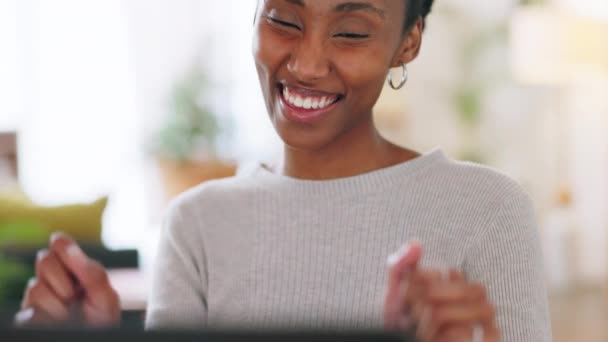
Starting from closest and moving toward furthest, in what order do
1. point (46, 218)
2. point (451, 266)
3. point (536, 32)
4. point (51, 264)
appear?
point (51, 264) → point (451, 266) → point (46, 218) → point (536, 32)

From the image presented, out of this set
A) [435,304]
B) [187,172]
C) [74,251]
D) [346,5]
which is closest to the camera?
[435,304]

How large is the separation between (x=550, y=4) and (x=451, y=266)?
179 inches

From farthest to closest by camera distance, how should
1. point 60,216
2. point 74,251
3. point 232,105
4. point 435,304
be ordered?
point 232,105 → point 60,216 → point 74,251 → point 435,304

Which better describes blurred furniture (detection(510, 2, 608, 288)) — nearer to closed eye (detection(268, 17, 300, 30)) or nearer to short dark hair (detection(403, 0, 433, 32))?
short dark hair (detection(403, 0, 433, 32))

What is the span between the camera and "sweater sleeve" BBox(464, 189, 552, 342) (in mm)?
1147

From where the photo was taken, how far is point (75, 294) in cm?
112

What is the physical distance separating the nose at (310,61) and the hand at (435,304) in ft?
1.35

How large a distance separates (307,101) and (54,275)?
355 mm

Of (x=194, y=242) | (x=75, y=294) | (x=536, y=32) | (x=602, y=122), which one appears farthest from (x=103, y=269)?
(x=602, y=122)

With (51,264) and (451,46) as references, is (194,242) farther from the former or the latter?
(451,46)

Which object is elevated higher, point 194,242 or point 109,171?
point 194,242

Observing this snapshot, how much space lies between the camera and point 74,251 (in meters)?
1.09

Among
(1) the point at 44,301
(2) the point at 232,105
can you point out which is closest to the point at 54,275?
(1) the point at 44,301

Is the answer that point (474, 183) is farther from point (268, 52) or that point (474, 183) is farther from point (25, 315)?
point (25, 315)
